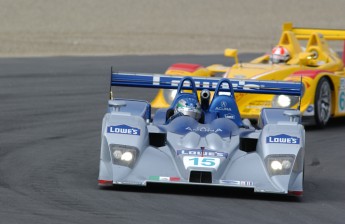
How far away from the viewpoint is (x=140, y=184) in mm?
10625

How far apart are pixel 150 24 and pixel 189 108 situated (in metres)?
28.3

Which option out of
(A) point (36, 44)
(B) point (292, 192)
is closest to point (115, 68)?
(A) point (36, 44)

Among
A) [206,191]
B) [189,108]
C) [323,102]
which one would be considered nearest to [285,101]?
[323,102]

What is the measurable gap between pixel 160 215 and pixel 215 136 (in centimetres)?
188

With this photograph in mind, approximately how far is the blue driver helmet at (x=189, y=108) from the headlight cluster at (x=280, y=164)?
1.50 metres

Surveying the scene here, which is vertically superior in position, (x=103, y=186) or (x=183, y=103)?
(x=183, y=103)

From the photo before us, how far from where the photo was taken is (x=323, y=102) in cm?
1728

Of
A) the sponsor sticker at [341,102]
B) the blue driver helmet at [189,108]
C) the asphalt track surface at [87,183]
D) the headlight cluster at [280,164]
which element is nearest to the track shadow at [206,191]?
the asphalt track surface at [87,183]

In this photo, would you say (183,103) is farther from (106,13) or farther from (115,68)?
(106,13)

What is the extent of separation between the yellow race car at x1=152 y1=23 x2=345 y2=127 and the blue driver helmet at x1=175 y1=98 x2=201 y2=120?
187 inches

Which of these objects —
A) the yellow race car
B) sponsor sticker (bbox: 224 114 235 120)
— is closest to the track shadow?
sponsor sticker (bbox: 224 114 235 120)

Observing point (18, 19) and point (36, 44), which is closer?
point (36, 44)

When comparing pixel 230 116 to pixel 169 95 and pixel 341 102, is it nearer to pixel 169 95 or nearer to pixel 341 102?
pixel 169 95

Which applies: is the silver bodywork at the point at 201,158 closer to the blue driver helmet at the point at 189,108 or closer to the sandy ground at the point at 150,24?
the blue driver helmet at the point at 189,108
